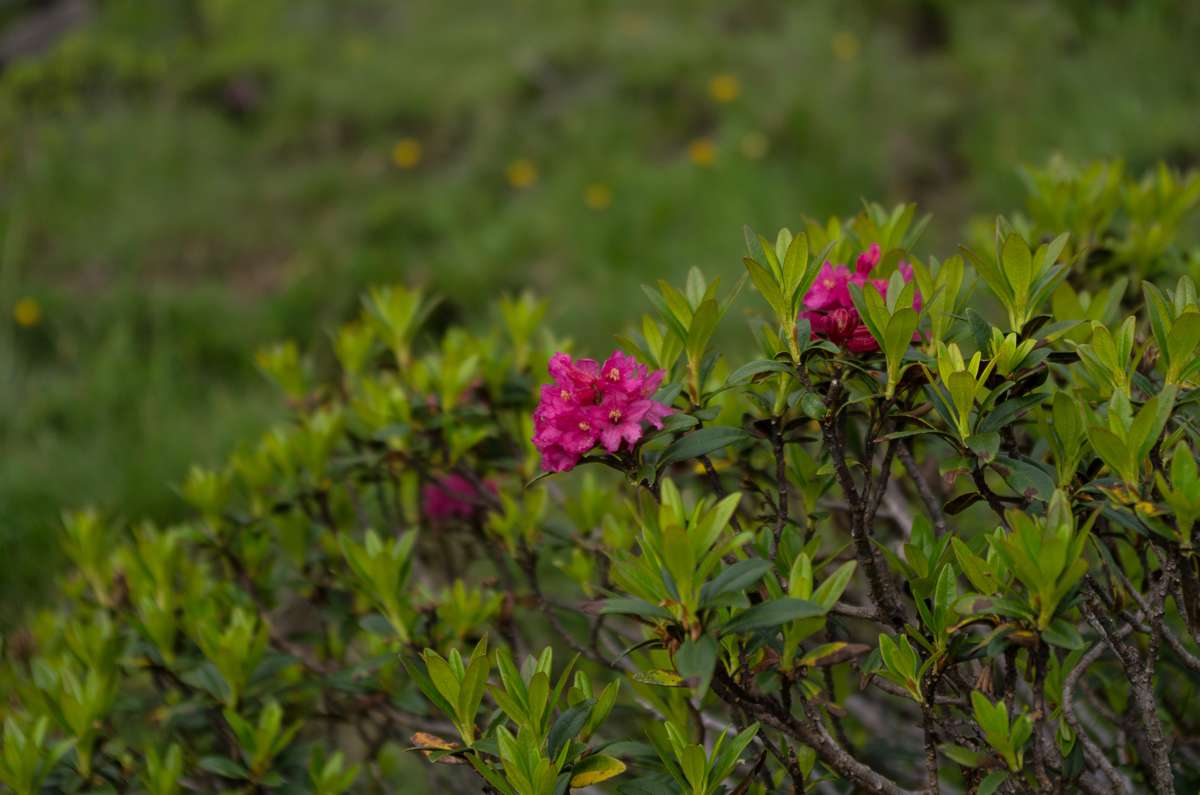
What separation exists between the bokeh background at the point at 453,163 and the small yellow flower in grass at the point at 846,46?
0.6 inches

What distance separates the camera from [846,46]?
15.8ft

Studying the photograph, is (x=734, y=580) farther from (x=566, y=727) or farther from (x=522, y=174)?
(x=522, y=174)

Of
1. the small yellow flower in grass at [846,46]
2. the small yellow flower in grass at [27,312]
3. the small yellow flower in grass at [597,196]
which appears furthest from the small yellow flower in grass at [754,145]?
the small yellow flower in grass at [27,312]

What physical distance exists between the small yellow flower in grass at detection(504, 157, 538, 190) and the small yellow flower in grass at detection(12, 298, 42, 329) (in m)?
2.10

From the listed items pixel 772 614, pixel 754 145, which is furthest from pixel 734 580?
pixel 754 145

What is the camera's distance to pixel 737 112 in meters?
4.51

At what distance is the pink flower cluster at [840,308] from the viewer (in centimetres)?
115

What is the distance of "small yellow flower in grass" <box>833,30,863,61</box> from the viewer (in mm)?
4766

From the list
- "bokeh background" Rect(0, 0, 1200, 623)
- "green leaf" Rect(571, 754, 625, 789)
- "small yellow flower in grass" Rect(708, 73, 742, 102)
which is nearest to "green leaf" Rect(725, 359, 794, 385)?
"green leaf" Rect(571, 754, 625, 789)

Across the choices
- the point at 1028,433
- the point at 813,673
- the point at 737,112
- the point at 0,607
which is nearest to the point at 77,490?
the point at 0,607

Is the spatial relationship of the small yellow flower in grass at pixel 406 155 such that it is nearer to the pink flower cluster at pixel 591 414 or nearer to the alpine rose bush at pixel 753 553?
the alpine rose bush at pixel 753 553

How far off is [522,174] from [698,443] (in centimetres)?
370

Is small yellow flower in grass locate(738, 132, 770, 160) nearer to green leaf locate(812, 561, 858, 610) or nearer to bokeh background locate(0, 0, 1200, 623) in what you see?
bokeh background locate(0, 0, 1200, 623)

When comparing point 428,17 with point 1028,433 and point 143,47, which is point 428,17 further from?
point 1028,433
